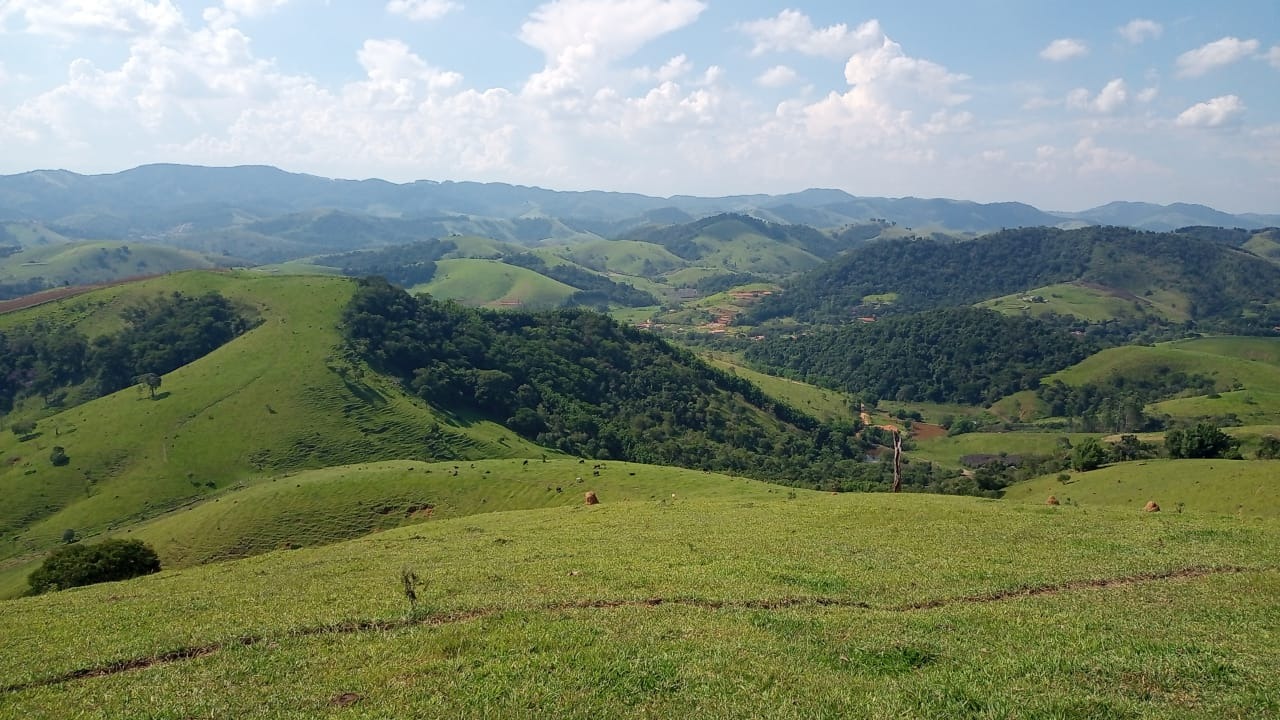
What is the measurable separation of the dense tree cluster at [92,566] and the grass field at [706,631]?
1182cm

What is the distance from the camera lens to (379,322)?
161 m

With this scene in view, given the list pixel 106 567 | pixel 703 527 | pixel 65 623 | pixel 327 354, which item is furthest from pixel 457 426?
pixel 65 623

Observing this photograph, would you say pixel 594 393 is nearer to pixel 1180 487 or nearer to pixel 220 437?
pixel 220 437

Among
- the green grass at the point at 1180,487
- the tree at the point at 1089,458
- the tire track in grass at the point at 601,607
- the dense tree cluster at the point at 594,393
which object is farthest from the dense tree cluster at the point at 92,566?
the dense tree cluster at the point at 594,393

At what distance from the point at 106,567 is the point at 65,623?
23.0 metres

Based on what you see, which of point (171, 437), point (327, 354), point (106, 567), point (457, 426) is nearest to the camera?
point (106, 567)

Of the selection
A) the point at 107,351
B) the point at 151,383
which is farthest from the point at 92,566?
the point at 107,351

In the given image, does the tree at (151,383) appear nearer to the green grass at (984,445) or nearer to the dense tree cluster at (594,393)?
the dense tree cluster at (594,393)

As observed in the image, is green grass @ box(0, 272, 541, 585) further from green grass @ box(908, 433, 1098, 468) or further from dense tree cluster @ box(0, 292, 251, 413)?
green grass @ box(908, 433, 1098, 468)

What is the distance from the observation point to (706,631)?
18.3 meters

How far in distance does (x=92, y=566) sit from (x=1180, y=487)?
267 feet

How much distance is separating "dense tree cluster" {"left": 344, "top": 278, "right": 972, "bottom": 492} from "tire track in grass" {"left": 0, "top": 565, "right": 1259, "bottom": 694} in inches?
3859

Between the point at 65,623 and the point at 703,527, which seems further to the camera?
the point at 703,527

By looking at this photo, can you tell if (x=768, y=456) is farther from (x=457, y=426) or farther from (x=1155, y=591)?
(x=1155, y=591)
